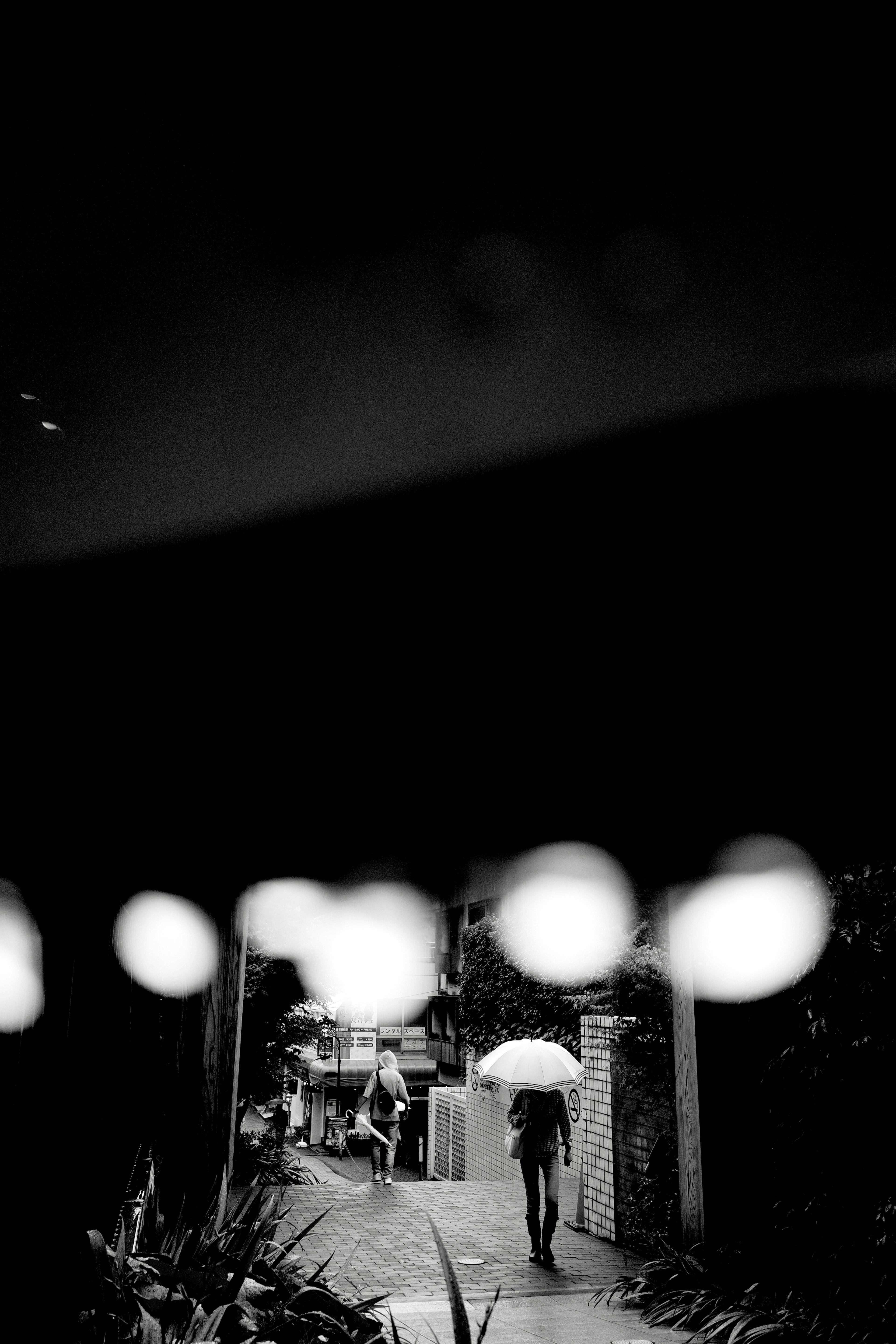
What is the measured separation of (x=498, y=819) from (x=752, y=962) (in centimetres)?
208

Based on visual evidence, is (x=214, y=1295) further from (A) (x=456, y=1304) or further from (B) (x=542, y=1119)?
(B) (x=542, y=1119)

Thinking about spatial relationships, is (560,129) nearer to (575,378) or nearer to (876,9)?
(876,9)

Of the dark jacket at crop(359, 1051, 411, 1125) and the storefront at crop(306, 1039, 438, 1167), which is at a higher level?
the dark jacket at crop(359, 1051, 411, 1125)

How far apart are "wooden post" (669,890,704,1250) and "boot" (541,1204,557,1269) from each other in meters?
1.00

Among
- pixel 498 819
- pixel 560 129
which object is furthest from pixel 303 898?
pixel 560 129

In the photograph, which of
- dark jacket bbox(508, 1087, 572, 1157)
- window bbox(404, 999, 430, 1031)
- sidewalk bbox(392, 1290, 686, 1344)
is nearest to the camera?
sidewalk bbox(392, 1290, 686, 1344)

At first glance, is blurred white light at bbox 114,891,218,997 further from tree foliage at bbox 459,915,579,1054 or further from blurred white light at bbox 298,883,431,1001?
tree foliage at bbox 459,915,579,1054

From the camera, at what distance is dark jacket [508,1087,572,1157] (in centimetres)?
756

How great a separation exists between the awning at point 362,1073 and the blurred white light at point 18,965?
33.1 m

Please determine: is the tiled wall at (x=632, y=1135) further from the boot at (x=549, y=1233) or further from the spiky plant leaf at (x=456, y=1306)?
the spiky plant leaf at (x=456, y=1306)

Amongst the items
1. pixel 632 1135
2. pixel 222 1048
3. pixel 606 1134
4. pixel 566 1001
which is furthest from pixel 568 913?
pixel 222 1048

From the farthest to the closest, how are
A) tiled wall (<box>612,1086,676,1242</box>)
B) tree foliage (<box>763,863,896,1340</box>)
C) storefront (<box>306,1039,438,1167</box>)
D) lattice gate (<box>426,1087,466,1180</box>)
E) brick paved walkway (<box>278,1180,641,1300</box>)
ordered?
1. storefront (<box>306,1039,438,1167</box>)
2. lattice gate (<box>426,1087,466,1180</box>)
3. tiled wall (<box>612,1086,676,1242</box>)
4. brick paved walkway (<box>278,1180,641,1300</box>)
5. tree foliage (<box>763,863,896,1340</box>)

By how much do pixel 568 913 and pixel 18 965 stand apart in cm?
1112

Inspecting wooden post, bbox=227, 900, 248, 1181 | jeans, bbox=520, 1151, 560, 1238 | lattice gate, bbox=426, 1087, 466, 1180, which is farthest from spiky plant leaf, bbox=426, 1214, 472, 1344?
lattice gate, bbox=426, 1087, 466, 1180
